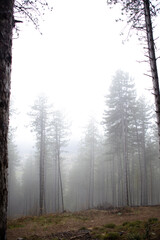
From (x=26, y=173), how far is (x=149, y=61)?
4832 centimetres

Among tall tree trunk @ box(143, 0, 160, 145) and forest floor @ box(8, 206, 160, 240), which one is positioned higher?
tall tree trunk @ box(143, 0, 160, 145)

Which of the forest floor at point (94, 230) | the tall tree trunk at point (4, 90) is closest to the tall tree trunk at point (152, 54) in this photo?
the forest floor at point (94, 230)

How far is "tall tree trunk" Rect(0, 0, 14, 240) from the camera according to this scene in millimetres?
2129

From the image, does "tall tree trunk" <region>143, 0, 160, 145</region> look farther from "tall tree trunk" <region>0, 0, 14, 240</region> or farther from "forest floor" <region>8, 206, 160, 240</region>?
"tall tree trunk" <region>0, 0, 14, 240</region>

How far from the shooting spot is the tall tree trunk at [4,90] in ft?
6.99

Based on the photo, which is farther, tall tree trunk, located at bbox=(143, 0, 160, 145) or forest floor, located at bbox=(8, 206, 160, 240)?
tall tree trunk, located at bbox=(143, 0, 160, 145)

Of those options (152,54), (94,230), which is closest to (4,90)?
(152,54)

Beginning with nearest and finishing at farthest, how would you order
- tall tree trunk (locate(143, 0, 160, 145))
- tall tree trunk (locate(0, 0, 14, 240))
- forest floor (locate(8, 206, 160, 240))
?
tall tree trunk (locate(0, 0, 14, 240))
forest floor (locate(8, 206, 160, 240))
tall tree trunk (locate(143, 0, 160, 145))

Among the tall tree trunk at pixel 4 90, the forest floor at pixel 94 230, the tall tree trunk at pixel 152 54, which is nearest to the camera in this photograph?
the tall tree trunk at pixel 4 90

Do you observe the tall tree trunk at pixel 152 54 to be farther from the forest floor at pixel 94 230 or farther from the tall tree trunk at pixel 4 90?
the tall tree trunk at pixel 4 90

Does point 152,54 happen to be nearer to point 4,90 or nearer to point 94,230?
point 4,90

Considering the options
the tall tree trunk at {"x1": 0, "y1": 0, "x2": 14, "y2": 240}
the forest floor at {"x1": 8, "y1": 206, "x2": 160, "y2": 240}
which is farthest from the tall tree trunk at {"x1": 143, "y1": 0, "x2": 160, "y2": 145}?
the tall tree trunk at {"x1": 0, "y1": 0, "x2": 14, "y2": 240}

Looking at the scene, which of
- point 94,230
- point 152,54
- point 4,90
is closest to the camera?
point 4,90

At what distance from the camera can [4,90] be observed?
2.45m
